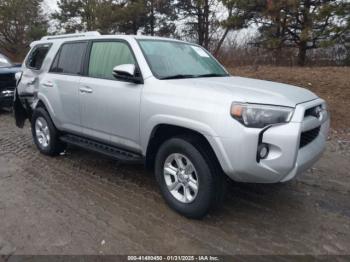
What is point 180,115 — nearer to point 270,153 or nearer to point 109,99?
→ point 270,153

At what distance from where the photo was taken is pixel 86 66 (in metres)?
4.84

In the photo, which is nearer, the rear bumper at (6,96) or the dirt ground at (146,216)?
the dirt ground at (146,216)

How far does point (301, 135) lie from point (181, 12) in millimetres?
19485

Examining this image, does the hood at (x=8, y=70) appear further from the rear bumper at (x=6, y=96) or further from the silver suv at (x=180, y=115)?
the silver suv at (x=180, y=115)

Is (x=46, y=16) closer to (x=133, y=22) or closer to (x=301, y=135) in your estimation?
(x=133, y=22)

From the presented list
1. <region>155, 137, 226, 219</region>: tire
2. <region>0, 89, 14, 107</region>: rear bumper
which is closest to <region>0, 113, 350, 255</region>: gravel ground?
<region>155, 137, 226, 219</region>: tire

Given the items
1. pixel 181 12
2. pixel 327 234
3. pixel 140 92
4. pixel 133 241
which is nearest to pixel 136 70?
pixel 140 92

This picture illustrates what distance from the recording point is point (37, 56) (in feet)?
19.8

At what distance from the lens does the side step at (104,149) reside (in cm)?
414

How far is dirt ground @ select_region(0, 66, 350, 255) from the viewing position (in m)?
3.19

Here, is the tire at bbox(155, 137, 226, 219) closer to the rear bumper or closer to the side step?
the side step

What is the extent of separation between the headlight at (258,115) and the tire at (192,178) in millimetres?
531

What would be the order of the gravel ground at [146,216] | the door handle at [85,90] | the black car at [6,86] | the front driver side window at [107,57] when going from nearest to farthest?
the gravel ground at [146,216], the front driver side window at [107,57], the door handle at [85,90], the black car at [6,86]

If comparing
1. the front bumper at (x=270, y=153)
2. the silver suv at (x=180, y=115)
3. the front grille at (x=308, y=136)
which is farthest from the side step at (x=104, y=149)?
the front grille at (x=308, y=136)
